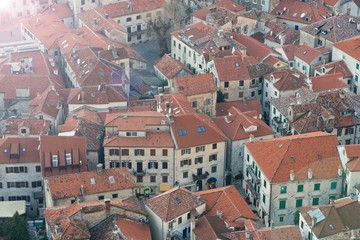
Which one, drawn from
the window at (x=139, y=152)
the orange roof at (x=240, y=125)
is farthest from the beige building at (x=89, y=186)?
the orange roof at (x=240, y=125)

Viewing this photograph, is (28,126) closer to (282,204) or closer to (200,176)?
(200,176)

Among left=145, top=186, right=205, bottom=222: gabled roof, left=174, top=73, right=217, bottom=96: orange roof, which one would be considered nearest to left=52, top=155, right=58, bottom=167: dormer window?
left=145, top=186, right=205, bottom=222: gabled roof

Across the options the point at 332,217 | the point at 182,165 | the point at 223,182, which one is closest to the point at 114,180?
the point at 182,165

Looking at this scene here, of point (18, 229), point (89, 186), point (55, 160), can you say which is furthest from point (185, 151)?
point (18, 229)

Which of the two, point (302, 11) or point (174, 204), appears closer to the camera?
point (174, 204)

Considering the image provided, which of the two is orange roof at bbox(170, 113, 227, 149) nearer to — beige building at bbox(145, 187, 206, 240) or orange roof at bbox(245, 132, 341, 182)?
orange roof at bbox(245, 132, 341, 182)
